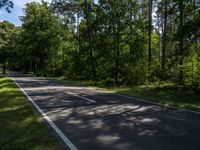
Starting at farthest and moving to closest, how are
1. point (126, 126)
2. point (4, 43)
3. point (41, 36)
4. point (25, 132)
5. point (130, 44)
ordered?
point (4, 43) → point (41, 36) → point (130, 44) → point (126, 126) → point (25, 132)

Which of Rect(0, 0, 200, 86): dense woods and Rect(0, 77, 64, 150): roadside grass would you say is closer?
Rect(0, 77, 64, 150): roadside grass

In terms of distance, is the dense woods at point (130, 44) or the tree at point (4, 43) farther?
the tree at point (4, 43)

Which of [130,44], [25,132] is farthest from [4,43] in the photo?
[25,132]

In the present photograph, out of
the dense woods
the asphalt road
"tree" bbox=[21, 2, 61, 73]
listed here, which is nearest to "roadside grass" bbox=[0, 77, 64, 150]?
the asphalt road

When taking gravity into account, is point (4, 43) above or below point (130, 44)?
above

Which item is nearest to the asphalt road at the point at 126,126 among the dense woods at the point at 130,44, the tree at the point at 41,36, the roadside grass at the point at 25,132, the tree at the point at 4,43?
the roadside grass at the point at 25,132

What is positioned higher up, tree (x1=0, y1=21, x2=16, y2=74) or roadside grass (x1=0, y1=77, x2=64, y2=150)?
tree (x1=0, y1=21, x2=16, y2=74)

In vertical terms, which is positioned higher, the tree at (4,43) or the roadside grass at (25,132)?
the tree at (4,43)

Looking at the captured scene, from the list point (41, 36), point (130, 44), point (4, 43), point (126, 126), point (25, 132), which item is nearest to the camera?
point (25, 132)

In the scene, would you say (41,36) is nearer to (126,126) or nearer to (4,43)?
(4,43)

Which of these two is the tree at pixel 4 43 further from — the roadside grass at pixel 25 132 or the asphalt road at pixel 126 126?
the roadside grass at pixel 25 132

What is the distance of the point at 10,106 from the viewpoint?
1447cm

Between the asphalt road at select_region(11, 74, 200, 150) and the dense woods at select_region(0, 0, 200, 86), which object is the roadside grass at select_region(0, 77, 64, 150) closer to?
the asphalt road at select_region(11, 74, 200, 150)

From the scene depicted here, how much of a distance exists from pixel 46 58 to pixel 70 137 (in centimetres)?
6067
